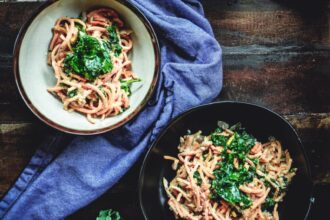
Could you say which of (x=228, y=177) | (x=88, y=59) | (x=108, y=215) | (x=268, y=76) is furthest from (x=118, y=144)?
(x=268, y=76)

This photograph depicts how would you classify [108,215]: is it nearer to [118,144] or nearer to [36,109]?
[118,144]

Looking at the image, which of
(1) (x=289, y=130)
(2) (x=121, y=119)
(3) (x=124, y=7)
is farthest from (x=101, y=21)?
(1) (x=289, y=130)

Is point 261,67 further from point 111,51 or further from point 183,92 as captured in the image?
point 111,51

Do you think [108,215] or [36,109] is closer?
[36,109]

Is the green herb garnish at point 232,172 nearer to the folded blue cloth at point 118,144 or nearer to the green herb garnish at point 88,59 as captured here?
the folded blue cloth at point 118,144

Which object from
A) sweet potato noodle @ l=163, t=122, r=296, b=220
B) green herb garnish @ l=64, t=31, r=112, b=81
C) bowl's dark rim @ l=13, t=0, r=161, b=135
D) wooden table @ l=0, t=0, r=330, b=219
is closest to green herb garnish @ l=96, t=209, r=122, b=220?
wooden table @ l=0, t=0, r=330, b=219
